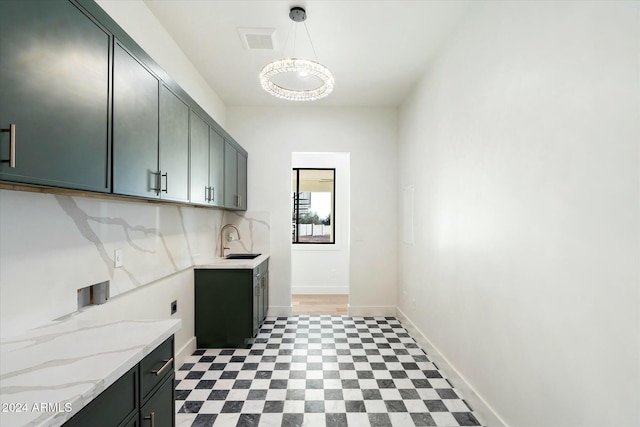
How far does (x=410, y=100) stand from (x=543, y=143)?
8.72ft

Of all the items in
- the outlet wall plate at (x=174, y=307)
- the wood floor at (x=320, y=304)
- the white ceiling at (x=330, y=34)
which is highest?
the white ceiling at (x=330, y=34)

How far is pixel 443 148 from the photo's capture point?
2.92 metres

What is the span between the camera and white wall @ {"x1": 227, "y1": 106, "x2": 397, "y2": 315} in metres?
4.57

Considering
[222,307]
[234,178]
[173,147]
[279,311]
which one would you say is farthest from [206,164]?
[279,311]

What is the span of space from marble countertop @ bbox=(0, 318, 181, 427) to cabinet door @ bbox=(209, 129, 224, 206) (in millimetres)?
1741

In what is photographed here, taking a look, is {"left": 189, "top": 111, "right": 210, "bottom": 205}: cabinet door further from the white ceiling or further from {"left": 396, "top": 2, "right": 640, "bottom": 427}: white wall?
{"left": 396, "top": 2, "right": 640, "bottom": 427}: white wall

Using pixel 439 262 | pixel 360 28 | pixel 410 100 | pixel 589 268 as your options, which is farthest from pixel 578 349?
pixel 410 100

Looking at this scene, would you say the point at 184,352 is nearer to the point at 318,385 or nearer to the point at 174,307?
the point at 174,307

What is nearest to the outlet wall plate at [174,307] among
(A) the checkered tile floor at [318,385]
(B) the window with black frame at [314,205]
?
(A) the checkered tile floor at [318,385]

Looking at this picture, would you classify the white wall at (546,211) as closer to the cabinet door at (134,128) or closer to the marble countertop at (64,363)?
the marble countertop at (64,363)

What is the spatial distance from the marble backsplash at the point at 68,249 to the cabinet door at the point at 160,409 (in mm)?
663

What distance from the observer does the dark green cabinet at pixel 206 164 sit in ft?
8.47

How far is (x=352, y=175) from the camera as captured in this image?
15.1ft

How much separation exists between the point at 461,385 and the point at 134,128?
2940mm
